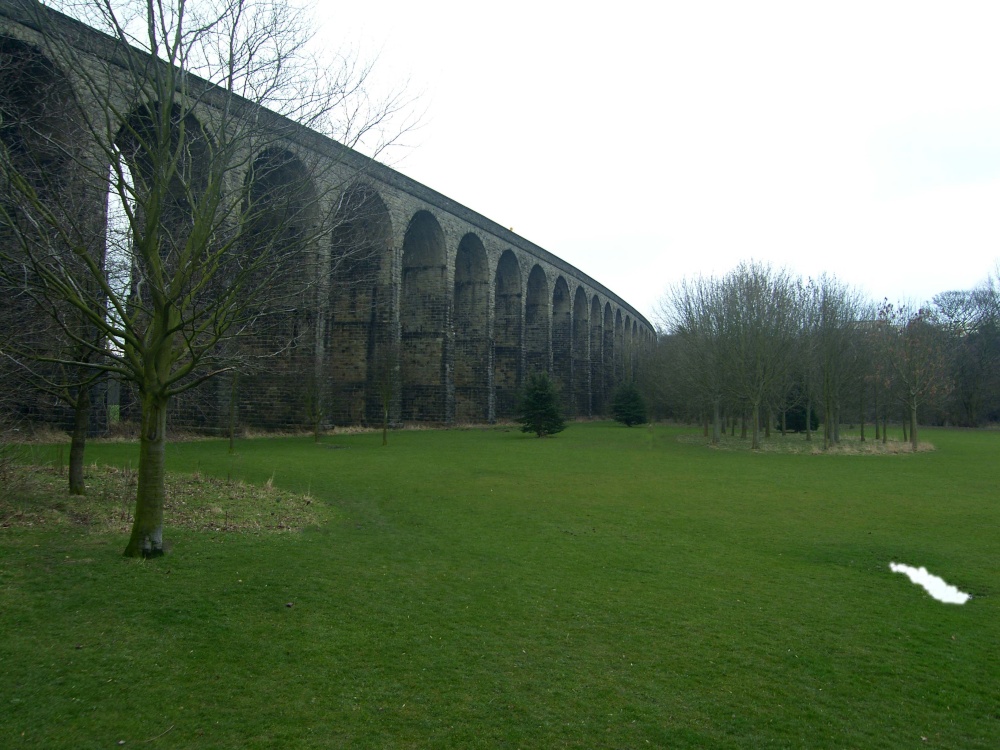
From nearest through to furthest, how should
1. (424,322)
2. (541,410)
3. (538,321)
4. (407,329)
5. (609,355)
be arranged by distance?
(541,410)
(424,322)
(407,329)
(538,321)
(609,355)

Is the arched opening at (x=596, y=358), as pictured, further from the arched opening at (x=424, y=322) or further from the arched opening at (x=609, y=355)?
the arched opening at (x=424, y=322)

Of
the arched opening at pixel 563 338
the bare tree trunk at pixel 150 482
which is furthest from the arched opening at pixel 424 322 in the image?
the bare tree trunk at pixel 150 482

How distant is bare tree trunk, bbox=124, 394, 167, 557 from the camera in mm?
5957

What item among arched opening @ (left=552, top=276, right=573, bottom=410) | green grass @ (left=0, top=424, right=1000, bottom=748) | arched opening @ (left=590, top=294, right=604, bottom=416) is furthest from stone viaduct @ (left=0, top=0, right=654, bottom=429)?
green grass @ (left=0, top=424, right=1000, bottom=748)

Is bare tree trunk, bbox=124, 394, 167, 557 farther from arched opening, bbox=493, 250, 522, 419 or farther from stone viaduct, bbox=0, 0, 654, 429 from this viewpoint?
arched opening, bbox=493, 250, 522, 419

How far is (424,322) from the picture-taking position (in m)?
32.6

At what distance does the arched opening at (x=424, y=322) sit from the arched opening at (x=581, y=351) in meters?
19.3

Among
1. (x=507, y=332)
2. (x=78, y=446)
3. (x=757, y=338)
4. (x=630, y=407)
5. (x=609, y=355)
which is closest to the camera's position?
(x=78, y=446)

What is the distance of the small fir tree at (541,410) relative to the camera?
89.9ft

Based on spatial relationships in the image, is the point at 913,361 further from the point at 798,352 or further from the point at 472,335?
the point at 472,335

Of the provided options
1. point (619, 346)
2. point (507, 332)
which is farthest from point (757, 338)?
point (619, 346)

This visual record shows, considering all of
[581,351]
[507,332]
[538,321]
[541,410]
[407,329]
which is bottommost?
[541,410]

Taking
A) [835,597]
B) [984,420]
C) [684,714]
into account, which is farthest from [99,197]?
[984,420]

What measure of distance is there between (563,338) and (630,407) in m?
11.4
